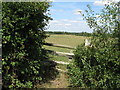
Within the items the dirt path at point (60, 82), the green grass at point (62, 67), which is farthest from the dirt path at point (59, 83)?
the green grass at point (62, 67)

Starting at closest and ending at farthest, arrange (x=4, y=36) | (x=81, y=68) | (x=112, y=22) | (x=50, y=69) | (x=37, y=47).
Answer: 1. (x=4, y=36)
2. (x=112, y=22)
3. (x=37, y=47)
4. (x=81, y=68)
5. (x=50, y=69)

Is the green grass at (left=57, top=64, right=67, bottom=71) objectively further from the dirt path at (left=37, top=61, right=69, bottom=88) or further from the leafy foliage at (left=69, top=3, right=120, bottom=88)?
the leafy foliage at (left=69, top=3, right=120, bottom=88)

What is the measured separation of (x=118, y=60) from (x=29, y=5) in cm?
286

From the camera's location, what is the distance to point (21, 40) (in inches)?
178

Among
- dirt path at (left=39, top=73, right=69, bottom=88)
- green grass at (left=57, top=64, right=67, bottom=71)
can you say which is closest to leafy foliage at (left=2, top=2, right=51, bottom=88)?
dirt path at (left=39, top=73, right=69, bottom=88)

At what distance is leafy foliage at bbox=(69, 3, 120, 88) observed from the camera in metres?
4.55

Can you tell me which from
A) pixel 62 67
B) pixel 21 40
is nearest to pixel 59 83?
pixel 62 67

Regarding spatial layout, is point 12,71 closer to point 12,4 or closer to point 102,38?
point 12,4

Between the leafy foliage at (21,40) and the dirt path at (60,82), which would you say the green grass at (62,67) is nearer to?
the dirt path at (60,82)

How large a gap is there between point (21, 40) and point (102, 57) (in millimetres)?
2306

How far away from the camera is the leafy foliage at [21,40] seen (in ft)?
14.3

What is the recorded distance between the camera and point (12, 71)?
4.79 meters

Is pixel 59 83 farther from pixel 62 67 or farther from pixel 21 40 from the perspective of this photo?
pixel 21 40

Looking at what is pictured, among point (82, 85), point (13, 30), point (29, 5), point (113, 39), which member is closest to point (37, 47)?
point (13, 30)
